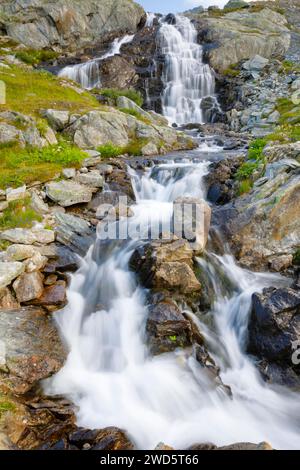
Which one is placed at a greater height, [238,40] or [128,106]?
[238,40]

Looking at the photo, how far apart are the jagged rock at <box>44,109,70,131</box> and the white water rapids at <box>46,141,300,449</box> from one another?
30.0 feet

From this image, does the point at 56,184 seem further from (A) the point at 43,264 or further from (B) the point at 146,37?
(B) the point at 146,37

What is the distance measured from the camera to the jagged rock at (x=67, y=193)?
1136 centimetres

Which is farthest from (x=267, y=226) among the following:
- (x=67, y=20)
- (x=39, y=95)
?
(x=67, y=20)

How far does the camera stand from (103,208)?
11578 mm

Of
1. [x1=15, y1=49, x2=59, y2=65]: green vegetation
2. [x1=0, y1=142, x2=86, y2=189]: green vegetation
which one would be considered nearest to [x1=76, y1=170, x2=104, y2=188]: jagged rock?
[x1=0, y1=142, x2=86, y2=189]: green vegetation

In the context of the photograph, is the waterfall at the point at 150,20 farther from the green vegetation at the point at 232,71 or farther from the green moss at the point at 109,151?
the green moss at the point at 109,151

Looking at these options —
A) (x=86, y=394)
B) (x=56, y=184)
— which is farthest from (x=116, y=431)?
(x=56, y=184)

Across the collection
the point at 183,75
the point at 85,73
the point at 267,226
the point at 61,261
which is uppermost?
the point at 183,75

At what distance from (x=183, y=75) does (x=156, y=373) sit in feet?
103

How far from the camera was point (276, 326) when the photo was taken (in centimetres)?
728

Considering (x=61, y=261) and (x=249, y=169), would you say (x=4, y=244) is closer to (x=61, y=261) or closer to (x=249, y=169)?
(x=61, y=261)

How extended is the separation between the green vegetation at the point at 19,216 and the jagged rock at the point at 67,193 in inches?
38.3

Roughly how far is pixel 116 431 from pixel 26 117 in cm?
1370
